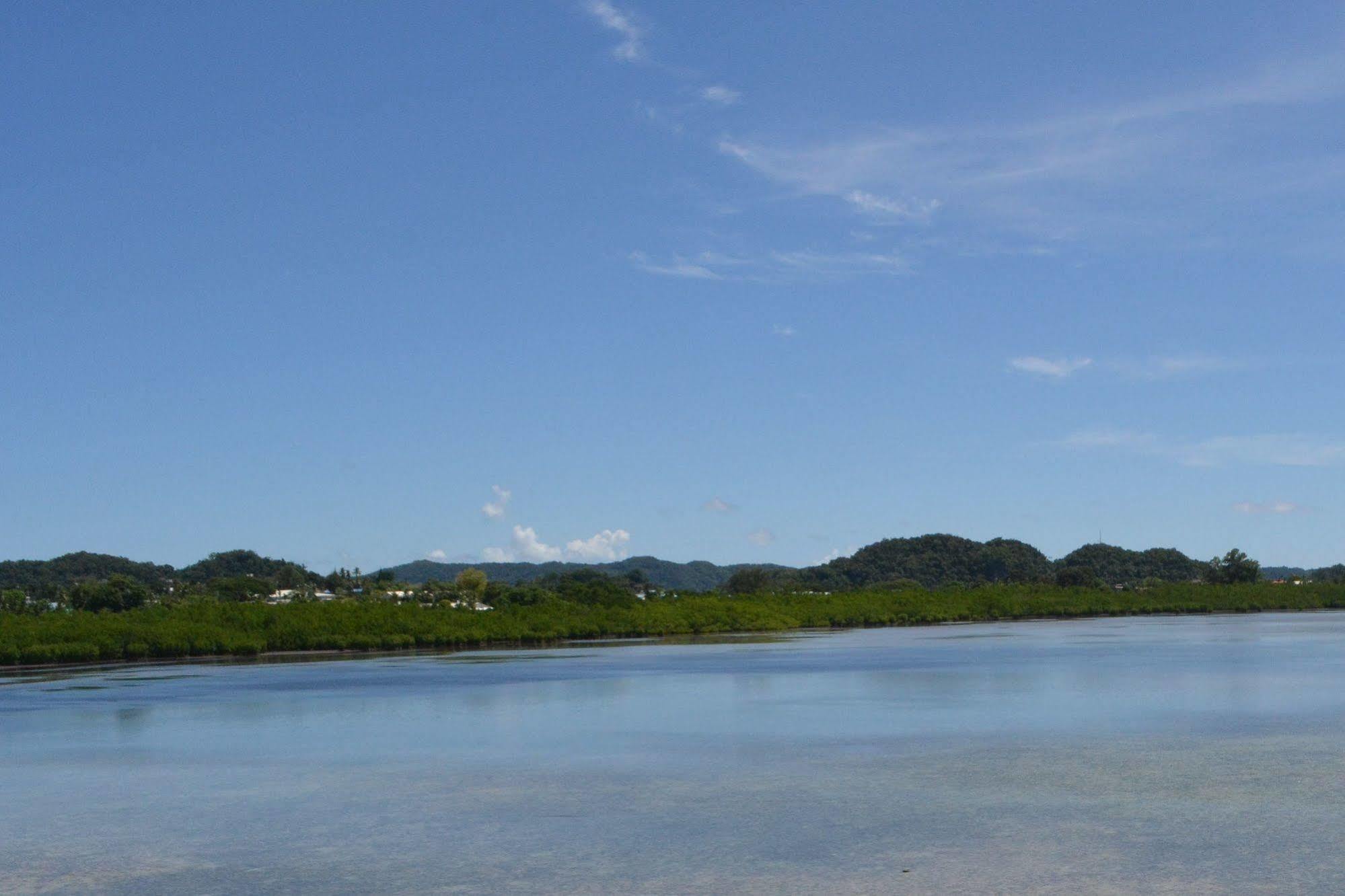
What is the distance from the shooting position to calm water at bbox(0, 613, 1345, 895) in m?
8.15

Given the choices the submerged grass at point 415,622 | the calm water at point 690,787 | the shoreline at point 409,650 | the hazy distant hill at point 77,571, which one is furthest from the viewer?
the hazy distant hill at point 77,571

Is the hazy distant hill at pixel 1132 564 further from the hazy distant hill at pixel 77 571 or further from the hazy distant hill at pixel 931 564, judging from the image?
the hazy distant hill at pixel 77 571

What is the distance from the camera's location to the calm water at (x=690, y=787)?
815 centimetres

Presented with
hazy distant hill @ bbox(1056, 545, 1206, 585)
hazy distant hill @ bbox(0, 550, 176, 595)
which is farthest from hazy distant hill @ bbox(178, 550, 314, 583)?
hazy distant hill @ bbox(1056, 545, 1206, 585)

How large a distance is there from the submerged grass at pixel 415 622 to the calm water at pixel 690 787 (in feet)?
40.5

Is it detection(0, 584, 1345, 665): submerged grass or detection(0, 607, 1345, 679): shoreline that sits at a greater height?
detection(0, 584, 1345, 665): submerged grass

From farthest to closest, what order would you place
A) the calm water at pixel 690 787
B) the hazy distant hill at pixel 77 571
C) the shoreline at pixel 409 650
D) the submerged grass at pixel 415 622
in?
the hazy distant hill at pixel 77 571
the submerged grass at pixel 415 622
the shoreline at pixel 409 650
the calm water at pixel 690 787

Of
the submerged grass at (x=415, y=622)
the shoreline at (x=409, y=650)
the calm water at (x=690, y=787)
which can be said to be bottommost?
the calm water at (x=690, y=787)

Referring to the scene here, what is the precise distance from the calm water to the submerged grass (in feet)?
40.5

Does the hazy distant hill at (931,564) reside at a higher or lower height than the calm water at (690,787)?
higher

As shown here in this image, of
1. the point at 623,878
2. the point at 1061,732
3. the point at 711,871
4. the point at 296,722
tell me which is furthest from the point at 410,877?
the point at 296,722

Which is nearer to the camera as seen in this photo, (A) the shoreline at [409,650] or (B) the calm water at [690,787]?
(B) the calm water at [690,787]

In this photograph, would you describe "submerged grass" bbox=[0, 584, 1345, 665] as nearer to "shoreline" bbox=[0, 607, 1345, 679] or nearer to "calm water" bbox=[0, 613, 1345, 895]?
"shoreline" bbox=[0, 607, 1345, 679]

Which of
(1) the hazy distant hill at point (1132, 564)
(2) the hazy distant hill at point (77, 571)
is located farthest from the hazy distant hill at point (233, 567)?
(1) the hazy distant hill at point (1132, 564)
